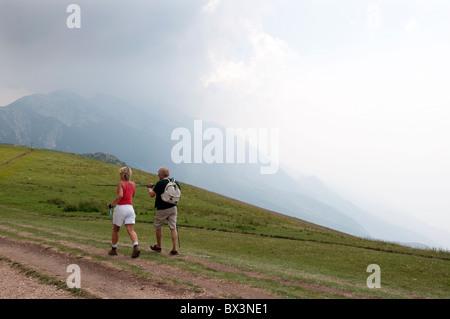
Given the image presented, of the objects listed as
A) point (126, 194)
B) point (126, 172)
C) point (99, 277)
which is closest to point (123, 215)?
point (126, 194)

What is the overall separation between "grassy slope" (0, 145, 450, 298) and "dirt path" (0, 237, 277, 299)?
2.65 feet

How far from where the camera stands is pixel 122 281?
990cm

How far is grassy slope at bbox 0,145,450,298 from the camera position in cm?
1224

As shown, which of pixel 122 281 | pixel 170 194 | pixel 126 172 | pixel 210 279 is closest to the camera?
pixel 122 281

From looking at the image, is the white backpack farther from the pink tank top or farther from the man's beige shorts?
the pink tank top

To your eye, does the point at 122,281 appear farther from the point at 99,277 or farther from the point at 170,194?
the point at 170,194

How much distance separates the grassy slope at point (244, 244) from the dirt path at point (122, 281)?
2.65 ft

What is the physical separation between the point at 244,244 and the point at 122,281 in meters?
14.6

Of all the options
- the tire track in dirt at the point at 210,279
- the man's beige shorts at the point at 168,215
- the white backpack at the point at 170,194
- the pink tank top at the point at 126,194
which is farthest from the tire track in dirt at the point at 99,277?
the white backpack at the point at 170,194

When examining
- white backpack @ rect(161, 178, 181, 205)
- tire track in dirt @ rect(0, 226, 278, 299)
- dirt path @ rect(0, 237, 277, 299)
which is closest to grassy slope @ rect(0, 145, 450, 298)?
tire track in dirt @ rect(0, 226, 278, 299)

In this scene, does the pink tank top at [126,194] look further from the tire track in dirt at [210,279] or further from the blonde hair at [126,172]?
the tire track in dirt at [210,279]
